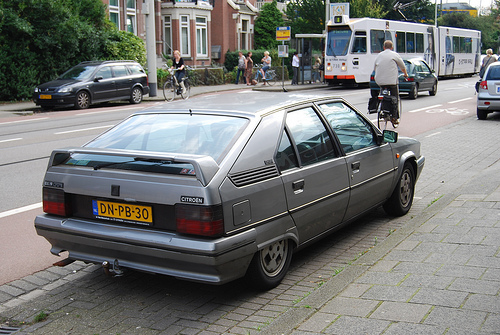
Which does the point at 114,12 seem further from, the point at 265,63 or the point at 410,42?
the point at 410,42

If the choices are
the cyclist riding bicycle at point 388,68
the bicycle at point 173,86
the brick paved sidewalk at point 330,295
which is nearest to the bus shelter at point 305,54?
the bicycle at point 173,86

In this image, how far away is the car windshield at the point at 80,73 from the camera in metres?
21.3

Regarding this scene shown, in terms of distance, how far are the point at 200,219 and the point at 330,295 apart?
3.54 feet

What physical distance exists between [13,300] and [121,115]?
48.9 feet

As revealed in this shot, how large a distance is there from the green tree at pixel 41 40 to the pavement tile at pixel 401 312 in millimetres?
21284

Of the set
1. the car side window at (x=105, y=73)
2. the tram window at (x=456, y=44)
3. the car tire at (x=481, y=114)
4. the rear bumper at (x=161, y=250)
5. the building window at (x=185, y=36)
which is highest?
the building window at (x=185, y=36)

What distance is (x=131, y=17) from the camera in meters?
Answer: 36.8

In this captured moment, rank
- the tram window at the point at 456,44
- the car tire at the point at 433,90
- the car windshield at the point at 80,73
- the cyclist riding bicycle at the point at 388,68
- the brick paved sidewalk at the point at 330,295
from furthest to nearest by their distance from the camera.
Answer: the tram window at the point at 456,44, the car tire at the point at 433,90, the car windshield at the point at 80,73, the cyclist riding bicycle at the point at 388,68, the brick paved sidewalk at the point at 330,295

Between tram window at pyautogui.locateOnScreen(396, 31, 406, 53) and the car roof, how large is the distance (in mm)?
28015

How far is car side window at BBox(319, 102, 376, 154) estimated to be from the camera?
544 centimetres

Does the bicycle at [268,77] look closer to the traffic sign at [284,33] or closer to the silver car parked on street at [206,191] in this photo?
the traffic sign at [284,33]

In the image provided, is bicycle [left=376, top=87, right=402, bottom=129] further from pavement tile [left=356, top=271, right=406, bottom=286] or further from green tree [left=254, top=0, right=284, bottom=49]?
green tree [left=254, top=0, right=284, bottom=49]

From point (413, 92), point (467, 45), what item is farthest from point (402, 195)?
point (467, 45)

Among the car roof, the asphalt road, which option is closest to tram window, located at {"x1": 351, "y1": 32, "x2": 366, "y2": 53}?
the asphalt road
